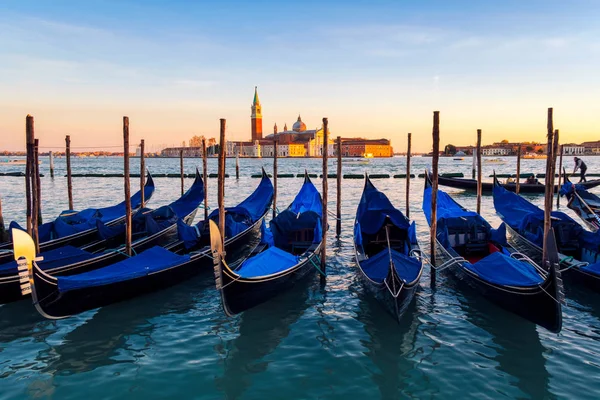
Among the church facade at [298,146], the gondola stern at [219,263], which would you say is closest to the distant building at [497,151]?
the church facade at [298,146]

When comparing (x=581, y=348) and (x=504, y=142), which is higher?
(x=504, y=142)

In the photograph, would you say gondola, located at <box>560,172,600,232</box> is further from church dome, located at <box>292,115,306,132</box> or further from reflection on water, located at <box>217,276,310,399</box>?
church dome, located at <box>292,115,306,132</box>

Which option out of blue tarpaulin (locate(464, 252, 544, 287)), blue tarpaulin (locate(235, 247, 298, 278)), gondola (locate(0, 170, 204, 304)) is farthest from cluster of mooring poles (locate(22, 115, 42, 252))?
blue tarpaulin (locate(464, 252, 544, 287))

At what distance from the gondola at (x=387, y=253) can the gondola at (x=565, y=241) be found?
2.30 metres

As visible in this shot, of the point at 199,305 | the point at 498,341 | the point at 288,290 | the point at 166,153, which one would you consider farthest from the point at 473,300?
the point at 166,153

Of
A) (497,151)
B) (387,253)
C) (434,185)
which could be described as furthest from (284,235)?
(497,151)

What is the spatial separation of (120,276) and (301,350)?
280 centimetres

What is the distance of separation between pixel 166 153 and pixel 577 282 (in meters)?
147

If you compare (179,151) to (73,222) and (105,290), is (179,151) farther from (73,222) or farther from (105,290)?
(105,290)

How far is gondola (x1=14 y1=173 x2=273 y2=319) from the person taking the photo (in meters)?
5.04

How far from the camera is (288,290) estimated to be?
6.82 m

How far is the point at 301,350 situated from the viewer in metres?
5.09

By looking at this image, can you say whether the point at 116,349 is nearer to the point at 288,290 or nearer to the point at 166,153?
the point at 288,290

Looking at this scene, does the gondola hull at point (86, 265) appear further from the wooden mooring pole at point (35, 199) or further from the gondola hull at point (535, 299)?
the gondola hull at point (535, 299)
